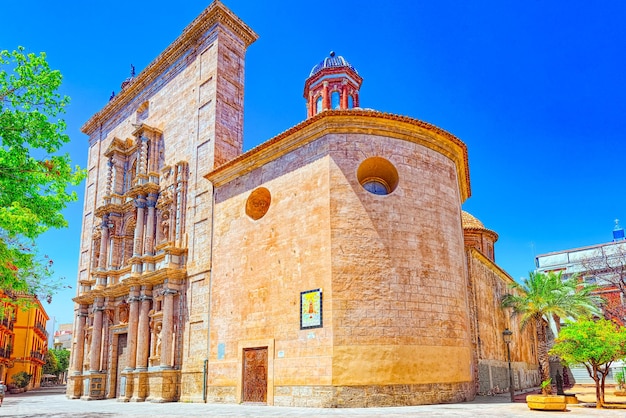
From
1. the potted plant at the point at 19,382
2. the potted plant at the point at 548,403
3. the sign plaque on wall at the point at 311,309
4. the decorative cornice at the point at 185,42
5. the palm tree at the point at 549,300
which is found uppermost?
the decorative cornice at the point at 185,42

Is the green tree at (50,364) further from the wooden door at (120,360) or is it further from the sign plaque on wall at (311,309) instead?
the sign plaque on wall at (311,309)

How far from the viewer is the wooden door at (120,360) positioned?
22748mm

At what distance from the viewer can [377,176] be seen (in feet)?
56.3

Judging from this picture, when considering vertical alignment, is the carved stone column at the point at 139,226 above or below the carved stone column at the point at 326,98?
below

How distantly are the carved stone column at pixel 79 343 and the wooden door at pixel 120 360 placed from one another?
3.12 meters

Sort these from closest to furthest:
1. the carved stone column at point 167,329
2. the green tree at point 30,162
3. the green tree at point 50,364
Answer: the green tree at point 30,162 < the carved stone column at point 167,329 < the green tree at point 50,364

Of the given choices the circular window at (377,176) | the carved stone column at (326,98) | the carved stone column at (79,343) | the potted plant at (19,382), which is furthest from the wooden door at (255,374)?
the potted plant at (19,382)

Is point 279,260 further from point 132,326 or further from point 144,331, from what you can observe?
point 132,326

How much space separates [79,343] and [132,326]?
590 centimetres

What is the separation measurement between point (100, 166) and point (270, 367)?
19.4 meters

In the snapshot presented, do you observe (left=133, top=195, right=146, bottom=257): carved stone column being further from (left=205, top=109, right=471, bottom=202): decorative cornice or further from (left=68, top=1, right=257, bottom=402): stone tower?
(left=205, top=109, right=471, bottom=202): decorative cornice

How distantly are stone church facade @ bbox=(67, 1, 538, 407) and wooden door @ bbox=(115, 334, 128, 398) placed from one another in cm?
10

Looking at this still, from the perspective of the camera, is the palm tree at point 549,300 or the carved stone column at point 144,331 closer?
the carved stone column at point 144,331

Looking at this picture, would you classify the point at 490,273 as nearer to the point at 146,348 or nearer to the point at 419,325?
the point at 419,325
